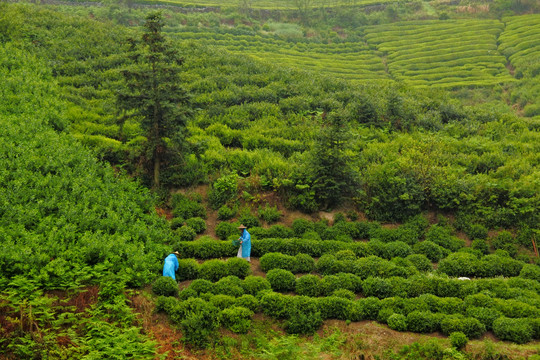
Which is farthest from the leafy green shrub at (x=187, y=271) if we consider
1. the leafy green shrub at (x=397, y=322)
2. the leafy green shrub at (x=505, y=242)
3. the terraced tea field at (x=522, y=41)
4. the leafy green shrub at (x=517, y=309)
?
the terraced tea field at (x=522, y=41)

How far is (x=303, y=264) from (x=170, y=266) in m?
3.92

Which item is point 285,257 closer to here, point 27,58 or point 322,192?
point 322,192

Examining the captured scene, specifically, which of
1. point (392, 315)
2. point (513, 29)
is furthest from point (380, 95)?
point (513, 29)

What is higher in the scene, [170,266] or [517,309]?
[170,266]

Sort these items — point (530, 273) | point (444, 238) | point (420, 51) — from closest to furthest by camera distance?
point (530, 273), point (444, 238), point (420, 51)

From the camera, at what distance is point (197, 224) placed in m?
15.5

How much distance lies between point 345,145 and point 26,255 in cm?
1156

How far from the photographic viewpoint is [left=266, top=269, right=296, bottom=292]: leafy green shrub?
1224cm

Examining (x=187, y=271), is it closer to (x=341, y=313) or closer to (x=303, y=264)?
(x=303, y=264)

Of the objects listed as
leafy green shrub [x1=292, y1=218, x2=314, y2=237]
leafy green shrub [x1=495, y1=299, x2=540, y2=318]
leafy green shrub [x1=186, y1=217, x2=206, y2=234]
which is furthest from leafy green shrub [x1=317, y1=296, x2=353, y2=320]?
leafy green shrub [x1=186, y1=217, x2=206, y2=234]

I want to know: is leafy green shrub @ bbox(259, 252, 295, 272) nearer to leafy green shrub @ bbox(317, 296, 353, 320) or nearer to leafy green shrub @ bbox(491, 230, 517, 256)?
leafy green shrub @ bbox(317, 296, 353, 320)

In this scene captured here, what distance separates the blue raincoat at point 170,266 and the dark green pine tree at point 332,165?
21.3 feet

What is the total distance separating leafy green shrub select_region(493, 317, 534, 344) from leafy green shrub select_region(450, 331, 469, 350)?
39.9 inches

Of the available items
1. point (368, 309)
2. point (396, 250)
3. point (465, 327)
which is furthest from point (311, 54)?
point (465, 327)
